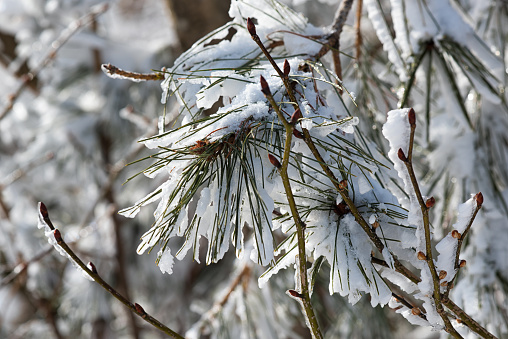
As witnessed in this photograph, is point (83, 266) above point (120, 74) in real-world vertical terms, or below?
below

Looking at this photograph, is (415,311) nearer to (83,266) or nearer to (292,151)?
(292,151)

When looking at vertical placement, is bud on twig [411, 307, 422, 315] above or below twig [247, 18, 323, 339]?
below

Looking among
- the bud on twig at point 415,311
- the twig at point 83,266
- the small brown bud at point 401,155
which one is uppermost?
the small brown bud at point 401,155

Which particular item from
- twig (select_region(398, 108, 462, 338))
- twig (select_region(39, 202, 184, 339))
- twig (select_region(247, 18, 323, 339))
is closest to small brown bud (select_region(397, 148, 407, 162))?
twig (select_region(398, 108, 462, 338))

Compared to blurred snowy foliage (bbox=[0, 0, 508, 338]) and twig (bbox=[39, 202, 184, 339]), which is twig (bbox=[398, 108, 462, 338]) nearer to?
A: blurred snowy foliage (bbox=[0, 0, 508, 338])

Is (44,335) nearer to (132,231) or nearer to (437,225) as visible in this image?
(132,231)

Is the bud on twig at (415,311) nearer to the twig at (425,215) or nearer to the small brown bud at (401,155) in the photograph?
the twig at (425,215)

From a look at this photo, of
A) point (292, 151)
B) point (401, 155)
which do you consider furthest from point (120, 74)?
point (401, 155)

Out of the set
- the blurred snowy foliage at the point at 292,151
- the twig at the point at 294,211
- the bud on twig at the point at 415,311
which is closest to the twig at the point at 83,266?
the blurred snowy foliage at the point at 292,151

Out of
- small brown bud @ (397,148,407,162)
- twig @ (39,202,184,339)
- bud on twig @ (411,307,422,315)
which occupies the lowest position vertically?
bud on twig @ (411,307,422,315)
